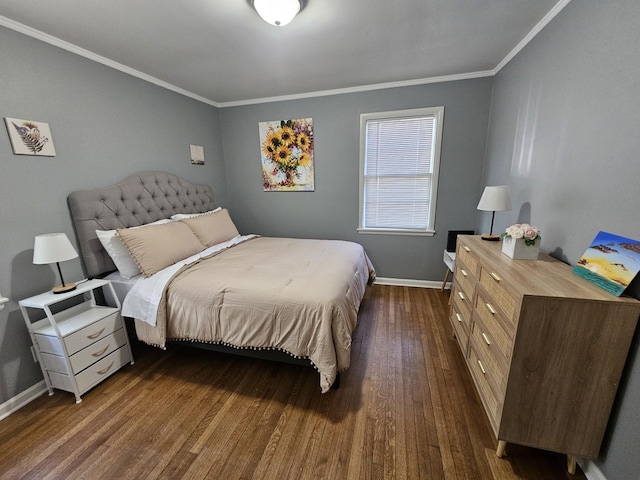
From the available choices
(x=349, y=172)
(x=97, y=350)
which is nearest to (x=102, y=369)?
Result: (x=97, y=350)

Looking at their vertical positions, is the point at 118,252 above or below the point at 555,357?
above

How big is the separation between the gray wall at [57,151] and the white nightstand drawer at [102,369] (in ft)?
1.26

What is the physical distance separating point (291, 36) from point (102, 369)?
8.96 ft

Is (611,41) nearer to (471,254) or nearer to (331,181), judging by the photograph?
(471,254)

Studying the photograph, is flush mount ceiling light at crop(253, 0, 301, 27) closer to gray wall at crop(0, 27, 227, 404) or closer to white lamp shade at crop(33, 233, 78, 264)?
gray wall at crop(0, 27, 227, 404)

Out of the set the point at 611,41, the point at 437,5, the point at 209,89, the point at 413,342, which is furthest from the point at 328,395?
the point at 209,89

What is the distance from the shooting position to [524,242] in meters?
1.48

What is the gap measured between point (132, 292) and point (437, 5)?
9.18 ft

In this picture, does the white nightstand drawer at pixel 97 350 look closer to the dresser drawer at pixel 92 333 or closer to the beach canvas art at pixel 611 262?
the dresser drawer at pixel 92 333

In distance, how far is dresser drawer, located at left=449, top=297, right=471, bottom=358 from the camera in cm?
182

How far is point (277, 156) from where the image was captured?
11.2 feet

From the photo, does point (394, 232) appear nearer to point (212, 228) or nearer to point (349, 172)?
point (349, 172)

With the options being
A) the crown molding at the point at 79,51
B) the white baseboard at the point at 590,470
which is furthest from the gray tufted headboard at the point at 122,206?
the white baseboard at the point at 590,470

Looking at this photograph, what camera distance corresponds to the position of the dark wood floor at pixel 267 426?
4.18 ft
